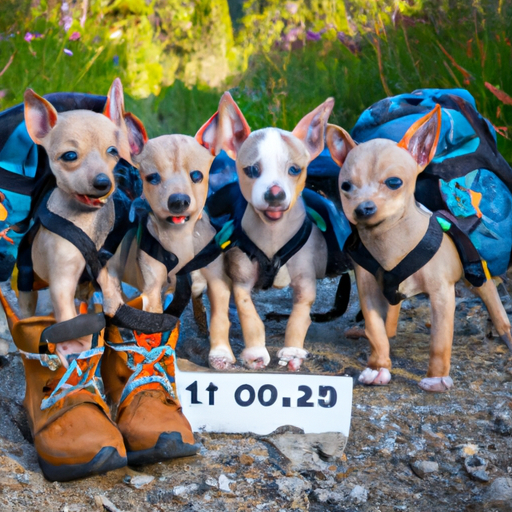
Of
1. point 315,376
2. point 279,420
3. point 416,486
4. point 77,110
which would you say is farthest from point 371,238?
point 77,110

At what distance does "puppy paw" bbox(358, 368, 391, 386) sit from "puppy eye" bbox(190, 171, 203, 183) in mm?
757

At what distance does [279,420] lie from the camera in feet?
6.02

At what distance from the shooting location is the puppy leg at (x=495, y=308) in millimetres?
2268

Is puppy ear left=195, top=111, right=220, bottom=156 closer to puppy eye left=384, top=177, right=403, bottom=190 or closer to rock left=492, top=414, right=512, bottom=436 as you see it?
puppy eye left=384, top=177, right=403, bottom=190

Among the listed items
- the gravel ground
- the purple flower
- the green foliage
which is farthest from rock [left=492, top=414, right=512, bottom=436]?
the purple flower

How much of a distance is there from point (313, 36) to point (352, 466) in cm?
267

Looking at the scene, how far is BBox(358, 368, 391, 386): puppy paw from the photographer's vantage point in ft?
7.02

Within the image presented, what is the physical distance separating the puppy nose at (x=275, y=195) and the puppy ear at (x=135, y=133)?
38cm

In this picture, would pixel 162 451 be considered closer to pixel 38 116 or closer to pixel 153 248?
pixel 153 248

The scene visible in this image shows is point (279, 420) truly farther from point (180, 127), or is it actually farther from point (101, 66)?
point (101, 66)

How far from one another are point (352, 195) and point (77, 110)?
788 mm

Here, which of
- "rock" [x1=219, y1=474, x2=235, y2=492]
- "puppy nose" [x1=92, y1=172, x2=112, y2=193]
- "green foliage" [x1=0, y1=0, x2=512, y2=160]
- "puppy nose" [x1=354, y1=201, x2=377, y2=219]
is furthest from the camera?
"green foliage" [x1=0, y1=0, x2=512, y2=160]

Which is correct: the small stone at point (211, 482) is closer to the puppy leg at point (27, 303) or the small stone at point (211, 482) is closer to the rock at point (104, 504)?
the rock at point (104, 504)

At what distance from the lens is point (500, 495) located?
5.07 feet
